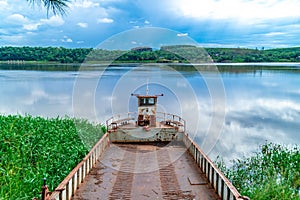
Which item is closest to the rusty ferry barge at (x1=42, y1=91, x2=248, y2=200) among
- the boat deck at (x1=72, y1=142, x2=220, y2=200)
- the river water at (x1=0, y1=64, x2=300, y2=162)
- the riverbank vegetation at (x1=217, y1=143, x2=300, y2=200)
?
the boat deck at (x1=72, y1=142, x2=220, y2=200)

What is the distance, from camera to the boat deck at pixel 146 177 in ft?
17.0

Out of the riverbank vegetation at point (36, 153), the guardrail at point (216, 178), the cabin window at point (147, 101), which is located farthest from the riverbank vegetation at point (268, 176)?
the riverbank vegetation at point (36, 153)

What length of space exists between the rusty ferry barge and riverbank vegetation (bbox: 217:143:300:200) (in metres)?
1.84

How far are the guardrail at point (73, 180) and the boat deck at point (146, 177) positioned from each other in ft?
0.44

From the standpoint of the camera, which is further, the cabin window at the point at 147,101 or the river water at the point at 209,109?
the river water at the point at 209,109

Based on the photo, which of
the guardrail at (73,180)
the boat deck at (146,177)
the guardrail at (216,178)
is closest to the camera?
the guardrail at (73,180)

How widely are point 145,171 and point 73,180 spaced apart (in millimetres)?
1921

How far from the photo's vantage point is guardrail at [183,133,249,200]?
4363 millimetres

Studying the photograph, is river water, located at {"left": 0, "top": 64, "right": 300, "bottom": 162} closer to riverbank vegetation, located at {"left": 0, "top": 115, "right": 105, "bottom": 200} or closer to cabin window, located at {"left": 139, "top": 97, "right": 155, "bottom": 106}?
cabin window, located at {"left": 139, "top": 97, "right": 155, "bottom": 106}

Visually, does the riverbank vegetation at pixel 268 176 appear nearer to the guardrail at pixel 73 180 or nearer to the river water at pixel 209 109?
the river water at pixel 209 109

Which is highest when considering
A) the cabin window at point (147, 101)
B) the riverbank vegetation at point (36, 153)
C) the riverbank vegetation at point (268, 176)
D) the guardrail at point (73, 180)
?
the cabin window at point (147, 101)

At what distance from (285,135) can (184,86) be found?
18609mm

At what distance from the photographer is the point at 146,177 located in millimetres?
6043

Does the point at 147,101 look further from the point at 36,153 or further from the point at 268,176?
the point at 268,176
